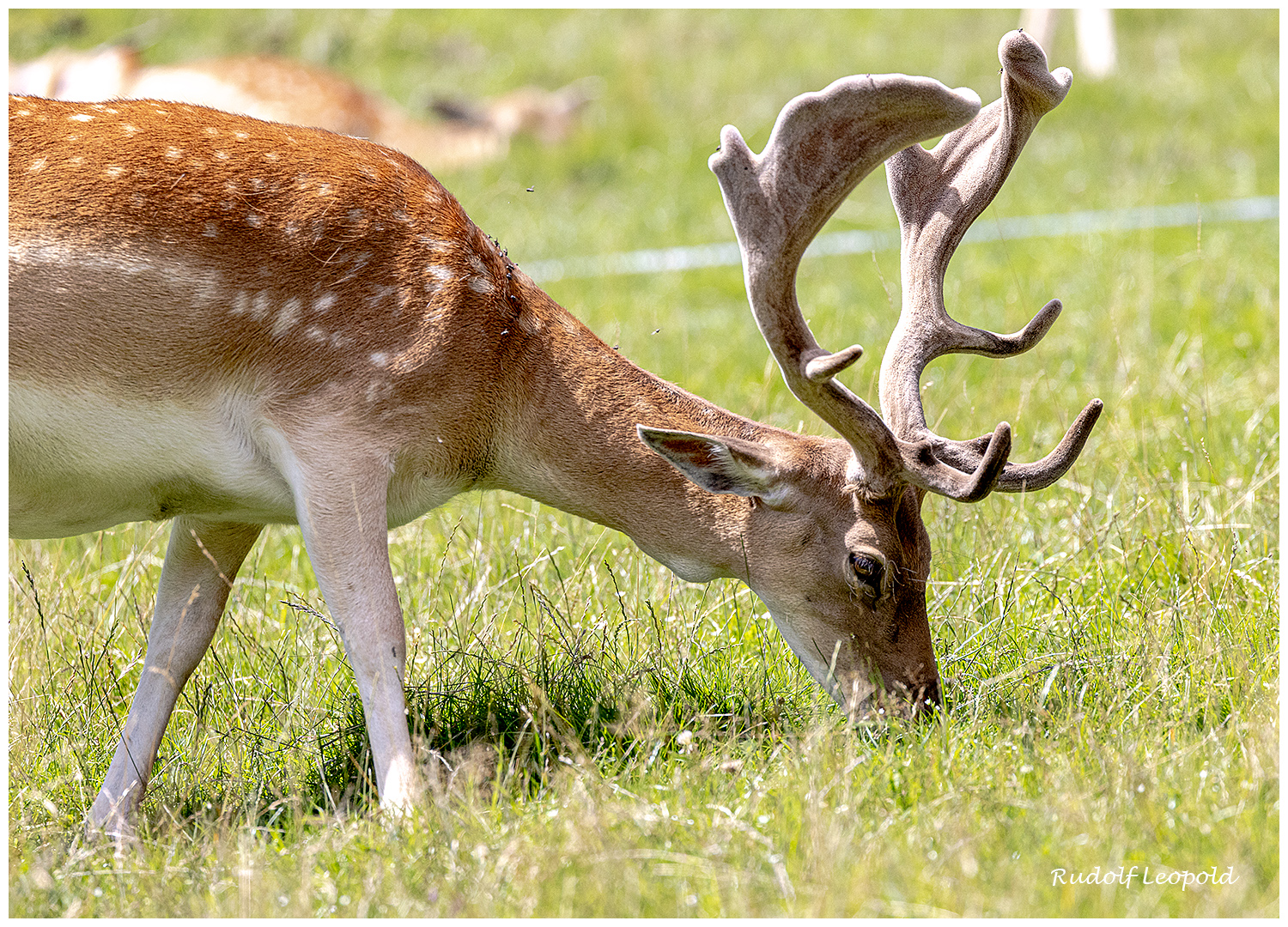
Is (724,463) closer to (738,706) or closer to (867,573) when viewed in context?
(867,573)

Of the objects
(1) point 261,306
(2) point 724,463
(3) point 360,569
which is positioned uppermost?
(1) point 261,306

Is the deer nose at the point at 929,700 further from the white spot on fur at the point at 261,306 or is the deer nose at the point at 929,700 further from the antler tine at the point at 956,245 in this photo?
the white spot on fur at the point at 261,306

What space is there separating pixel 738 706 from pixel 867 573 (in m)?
0.53

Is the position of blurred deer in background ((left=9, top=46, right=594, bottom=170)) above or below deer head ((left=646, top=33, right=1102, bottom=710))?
above

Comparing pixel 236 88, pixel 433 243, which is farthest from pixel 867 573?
pixel 236 88

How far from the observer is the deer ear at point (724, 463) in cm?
364

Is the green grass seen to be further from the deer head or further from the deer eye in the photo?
the deer eye

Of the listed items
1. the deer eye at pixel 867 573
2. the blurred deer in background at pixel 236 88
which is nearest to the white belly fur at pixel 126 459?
the deer eye at pixel 867 573

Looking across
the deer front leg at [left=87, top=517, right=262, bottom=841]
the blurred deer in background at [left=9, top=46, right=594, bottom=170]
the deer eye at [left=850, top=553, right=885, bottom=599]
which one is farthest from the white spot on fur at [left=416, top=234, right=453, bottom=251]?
the blurred deer in background at [left=9, top=46, right=594, bottom=170]

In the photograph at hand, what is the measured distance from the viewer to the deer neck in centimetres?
386

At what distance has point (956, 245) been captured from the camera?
3.91m

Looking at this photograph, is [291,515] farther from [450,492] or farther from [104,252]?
[104,252]

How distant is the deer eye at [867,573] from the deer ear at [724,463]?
0.26 metres

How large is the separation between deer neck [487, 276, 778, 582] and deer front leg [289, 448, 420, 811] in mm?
455
